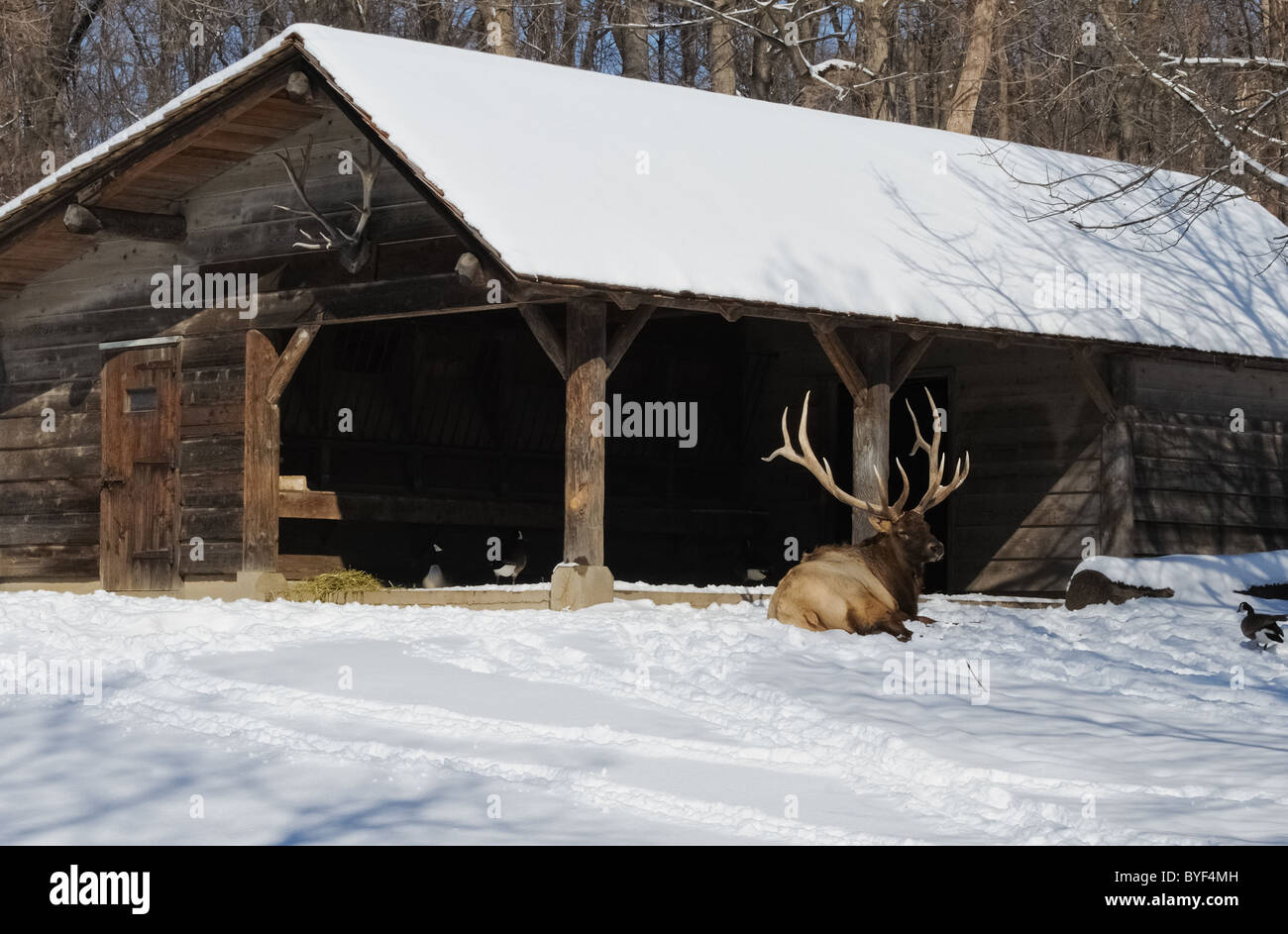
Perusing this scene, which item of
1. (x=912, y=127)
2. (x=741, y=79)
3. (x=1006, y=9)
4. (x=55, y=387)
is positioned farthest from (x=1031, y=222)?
(x=741, y=79)

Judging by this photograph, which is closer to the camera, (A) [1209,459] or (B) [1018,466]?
(A) [1209,459]

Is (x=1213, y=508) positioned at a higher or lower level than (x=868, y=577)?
higher

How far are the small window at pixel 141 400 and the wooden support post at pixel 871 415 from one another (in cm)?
686

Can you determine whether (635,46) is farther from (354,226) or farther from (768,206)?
(354,226)

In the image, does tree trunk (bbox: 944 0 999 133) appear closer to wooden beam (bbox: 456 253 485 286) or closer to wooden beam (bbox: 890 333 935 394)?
wooden beam (bbox: 890 333 935 394)

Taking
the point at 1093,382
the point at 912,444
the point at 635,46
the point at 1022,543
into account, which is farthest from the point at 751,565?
the point at 635,46

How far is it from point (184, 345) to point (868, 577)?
7.69 m

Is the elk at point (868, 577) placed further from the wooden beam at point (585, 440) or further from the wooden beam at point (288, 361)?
the wooden beam at point (288, 361)

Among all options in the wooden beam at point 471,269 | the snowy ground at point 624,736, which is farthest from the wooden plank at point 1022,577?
the wooden beam at point 471,269

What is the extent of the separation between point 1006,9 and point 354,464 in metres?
16.6

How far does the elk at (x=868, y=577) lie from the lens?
41.3 ft

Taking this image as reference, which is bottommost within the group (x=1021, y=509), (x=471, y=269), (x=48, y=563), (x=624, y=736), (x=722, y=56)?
(x=624, y=736)

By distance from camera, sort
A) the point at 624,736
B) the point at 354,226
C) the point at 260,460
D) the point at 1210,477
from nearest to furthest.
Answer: the point at 624,736
the point at 354,226
the point at 260,460
the point at 1210,477

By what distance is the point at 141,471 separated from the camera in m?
17.6
